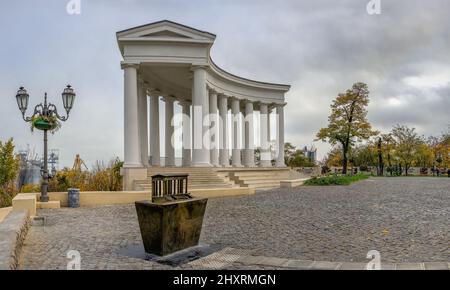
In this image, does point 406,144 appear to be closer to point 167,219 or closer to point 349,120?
point 349,120

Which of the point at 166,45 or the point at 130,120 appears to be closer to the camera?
the point at 130,120

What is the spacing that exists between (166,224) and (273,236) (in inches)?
119

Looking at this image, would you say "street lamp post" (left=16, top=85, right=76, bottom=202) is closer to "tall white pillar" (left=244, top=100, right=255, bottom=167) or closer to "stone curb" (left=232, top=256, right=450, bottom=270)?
"stone curb" (left=232, top=256, right=450, bottom=270)

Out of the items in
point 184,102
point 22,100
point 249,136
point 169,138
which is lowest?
point 169,138

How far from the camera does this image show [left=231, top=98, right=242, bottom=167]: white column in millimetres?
31405

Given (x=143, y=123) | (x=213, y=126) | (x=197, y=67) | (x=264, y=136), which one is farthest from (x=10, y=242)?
(x=264, y=136)

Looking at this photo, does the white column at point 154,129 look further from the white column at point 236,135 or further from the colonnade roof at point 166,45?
the white column at point 236,135

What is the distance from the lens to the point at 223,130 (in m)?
30.4

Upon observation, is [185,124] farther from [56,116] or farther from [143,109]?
[56,116]

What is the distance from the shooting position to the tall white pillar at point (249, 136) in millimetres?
32906

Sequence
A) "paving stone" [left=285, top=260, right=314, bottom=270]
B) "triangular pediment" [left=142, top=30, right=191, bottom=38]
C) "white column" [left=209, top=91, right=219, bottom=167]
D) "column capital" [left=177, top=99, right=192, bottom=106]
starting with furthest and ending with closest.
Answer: "column capital" [left=177, top=99, right=192, bottom=106]
"white column" [left=209, top=91, right=219, bottom=167]
"triangular pediment" [left=142, top=30, right=191, bottom=38]
"paving stone" [left=285, top=260, right=314, bottom=270]

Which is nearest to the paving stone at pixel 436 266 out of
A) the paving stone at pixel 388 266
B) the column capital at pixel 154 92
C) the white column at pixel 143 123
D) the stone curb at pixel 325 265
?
the stone curb at pixel 325 265

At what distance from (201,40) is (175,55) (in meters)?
1.82

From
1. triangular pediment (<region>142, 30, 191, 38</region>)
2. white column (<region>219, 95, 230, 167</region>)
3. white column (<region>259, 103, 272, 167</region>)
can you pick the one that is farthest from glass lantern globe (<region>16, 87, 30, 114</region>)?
white column (<region>259, 103, 272, 167</region>)
